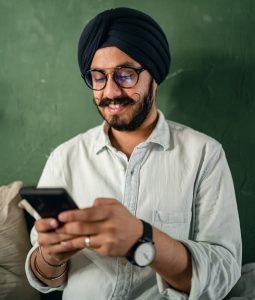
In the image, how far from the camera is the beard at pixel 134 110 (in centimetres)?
112

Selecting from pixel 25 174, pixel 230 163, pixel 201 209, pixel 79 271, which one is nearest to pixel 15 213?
pixel 25 174

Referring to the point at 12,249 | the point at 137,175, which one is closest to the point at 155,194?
the point at 137,175

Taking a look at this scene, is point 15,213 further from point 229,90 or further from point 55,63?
point 229,90

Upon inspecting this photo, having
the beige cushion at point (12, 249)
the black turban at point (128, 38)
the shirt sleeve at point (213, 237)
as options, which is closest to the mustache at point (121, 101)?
the black turban at point (128, 38)

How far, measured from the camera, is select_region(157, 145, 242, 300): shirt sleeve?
3.16 feet

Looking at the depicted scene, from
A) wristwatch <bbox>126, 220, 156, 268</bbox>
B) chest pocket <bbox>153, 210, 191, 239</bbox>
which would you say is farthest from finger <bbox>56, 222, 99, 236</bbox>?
chest pocket <bbox>153, 210, 191, 239</bbox>

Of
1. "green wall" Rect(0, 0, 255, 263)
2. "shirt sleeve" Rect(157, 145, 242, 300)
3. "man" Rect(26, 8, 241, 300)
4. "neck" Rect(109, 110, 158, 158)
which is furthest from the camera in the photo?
"green wall" Rect(0, 0, 255, 263)

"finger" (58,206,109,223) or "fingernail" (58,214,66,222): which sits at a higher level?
"finger" (58,206,109,223)

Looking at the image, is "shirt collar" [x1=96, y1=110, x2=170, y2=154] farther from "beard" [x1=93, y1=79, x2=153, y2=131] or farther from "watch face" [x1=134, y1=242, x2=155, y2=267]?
"watch face" [x1=134, y1=242, x2=155, y2=267]

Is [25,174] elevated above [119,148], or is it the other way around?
[119,148]

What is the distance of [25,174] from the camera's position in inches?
61.1

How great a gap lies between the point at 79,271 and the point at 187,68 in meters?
0.79

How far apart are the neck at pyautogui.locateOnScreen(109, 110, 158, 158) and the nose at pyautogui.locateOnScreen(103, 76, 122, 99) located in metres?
0.16

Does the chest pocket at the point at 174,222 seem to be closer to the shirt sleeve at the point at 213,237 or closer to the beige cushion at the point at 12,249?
the shirt sleeve at the point at 213,237
